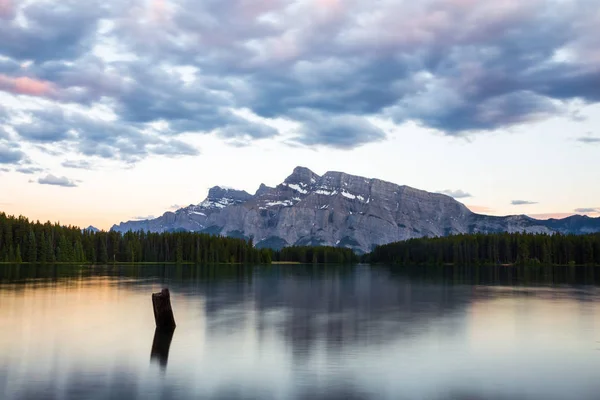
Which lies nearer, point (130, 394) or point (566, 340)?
point (130, 394)

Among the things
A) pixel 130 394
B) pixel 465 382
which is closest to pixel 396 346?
pixel 465 382

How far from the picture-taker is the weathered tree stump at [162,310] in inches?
1819

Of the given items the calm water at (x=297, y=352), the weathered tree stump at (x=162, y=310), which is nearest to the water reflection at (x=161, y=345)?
the calm water at (x=297, y=352)

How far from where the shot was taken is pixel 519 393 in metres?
27.3

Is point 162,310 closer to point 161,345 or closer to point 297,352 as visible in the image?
point 161,345

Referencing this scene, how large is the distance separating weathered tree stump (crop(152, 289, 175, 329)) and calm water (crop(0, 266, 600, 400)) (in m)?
1.61

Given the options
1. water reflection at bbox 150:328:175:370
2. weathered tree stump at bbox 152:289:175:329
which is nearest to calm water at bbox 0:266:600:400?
water reflection at bbox 150:328:175:370

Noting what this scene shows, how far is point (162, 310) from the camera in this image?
46906 mm

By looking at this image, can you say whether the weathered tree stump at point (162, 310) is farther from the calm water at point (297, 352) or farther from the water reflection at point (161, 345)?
the calm water at point (297, 352)

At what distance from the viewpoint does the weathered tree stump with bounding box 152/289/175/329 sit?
46.2m

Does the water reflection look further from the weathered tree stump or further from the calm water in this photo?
the weathered tree stump

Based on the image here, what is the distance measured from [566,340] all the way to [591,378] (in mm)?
15554

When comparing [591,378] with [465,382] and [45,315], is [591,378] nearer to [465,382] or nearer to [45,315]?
[465,382]

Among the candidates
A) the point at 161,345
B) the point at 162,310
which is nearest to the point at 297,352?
the point at 161,345
